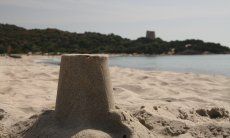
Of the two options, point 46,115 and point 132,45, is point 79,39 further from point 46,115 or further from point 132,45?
point 46,115

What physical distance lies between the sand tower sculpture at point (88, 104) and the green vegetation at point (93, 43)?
3692 centimetres

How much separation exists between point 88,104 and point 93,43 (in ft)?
140

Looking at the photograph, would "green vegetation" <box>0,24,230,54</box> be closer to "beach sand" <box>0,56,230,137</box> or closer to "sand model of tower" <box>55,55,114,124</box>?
"beach sand" <box>0,56,230,137</box>

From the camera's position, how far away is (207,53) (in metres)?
47.0

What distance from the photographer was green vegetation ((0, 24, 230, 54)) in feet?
138

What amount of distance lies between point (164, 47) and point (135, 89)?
40.5m

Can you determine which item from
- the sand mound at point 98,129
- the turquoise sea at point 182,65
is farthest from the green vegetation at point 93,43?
the sand mound at point 98,129

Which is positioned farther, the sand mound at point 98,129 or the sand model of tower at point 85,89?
the sand model of tower at point 85,89

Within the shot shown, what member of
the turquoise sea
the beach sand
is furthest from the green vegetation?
the beach sand

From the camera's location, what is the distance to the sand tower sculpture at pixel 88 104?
3.37 meters

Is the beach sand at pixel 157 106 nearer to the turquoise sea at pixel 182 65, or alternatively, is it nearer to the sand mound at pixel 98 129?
the sand mound at pixel 98 129

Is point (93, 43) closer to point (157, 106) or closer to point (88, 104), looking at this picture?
point (157, 106)

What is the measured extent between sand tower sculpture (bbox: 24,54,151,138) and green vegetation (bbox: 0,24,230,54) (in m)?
36.9

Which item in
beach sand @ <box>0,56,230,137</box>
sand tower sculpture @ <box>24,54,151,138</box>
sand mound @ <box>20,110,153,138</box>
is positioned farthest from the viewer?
beach sand @ <box>0,56,230,137</box>
